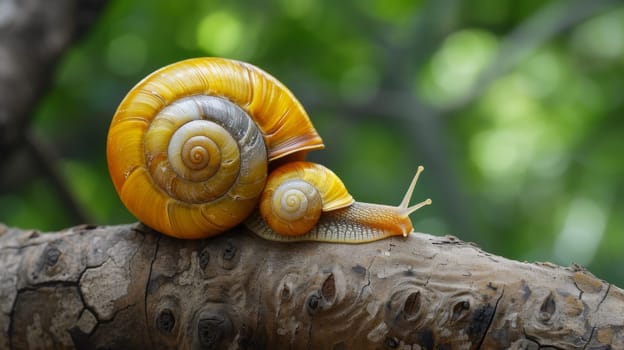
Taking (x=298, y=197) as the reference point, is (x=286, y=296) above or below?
below

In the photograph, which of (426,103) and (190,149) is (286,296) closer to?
(190,149)

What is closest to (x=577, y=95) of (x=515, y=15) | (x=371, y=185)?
(x=515, y=15)

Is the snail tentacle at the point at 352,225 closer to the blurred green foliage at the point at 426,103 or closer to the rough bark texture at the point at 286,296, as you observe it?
the rough bark texture at the point at 286,296

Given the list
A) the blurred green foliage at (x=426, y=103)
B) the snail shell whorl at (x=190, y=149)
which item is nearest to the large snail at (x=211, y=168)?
the snail shell whorl at (x=190, y=149)

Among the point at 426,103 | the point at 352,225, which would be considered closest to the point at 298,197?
the point at 352,225

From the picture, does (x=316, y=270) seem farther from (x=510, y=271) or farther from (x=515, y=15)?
(x=515, y=15)
